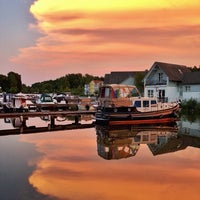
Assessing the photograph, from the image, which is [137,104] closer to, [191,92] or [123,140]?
[123,140]

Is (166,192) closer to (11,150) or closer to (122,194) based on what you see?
(122,194)

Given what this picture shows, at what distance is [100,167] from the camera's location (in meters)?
13.7

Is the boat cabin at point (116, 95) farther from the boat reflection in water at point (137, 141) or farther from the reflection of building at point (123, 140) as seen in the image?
the boat reflection in water at point (137, 141)

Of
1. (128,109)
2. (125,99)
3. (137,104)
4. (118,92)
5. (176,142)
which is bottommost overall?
(176,142)

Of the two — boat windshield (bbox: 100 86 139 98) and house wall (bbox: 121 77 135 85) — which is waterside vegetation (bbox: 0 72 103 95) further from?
boat windshield (bbox: 100 86 139 98)

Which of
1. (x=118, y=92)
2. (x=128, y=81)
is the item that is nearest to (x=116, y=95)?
(x=118, y=92)

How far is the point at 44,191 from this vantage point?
10.3m

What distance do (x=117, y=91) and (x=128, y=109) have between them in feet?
8.36

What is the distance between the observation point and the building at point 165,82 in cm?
4997

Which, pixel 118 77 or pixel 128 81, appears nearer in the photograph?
pixel 128 81

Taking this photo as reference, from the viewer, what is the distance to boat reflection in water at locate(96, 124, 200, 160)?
56.6 feet

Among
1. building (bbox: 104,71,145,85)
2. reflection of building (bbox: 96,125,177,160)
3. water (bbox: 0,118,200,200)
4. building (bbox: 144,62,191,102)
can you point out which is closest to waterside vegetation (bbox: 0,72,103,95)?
building (bbox: 104,71,145,85)

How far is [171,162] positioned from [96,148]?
181 inches

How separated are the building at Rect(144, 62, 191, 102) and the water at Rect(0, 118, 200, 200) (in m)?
27.5
